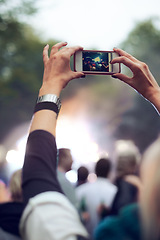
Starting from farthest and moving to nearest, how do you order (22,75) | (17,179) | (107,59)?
(22,75) → (17,179) → (107,59)

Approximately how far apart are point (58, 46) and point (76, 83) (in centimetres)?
3411

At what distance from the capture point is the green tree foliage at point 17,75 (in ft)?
87.4

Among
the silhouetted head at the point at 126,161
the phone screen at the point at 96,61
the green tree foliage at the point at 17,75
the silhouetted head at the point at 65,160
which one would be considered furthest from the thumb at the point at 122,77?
the green tree foliage at the point at 17,75

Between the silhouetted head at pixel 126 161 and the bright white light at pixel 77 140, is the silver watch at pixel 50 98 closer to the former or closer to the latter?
the silhouetted head at pixel 126 161

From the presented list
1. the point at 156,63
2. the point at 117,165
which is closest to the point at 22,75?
the point at 156,63

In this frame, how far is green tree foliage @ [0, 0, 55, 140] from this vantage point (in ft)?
87.4

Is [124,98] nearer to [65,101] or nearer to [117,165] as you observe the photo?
[65,101]

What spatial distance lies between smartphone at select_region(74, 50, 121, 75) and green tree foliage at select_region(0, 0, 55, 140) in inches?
953

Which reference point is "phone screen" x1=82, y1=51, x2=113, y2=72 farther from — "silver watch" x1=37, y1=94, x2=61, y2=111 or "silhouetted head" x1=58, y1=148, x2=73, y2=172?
"silhouetted head" x1=58, y1=148, x2=73, y2=172

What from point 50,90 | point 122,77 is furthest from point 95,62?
point 50,90

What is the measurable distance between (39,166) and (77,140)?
29.7 metres

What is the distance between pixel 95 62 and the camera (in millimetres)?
1864

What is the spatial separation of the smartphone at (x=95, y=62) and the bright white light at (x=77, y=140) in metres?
20.9

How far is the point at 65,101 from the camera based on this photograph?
36125 millimetres
